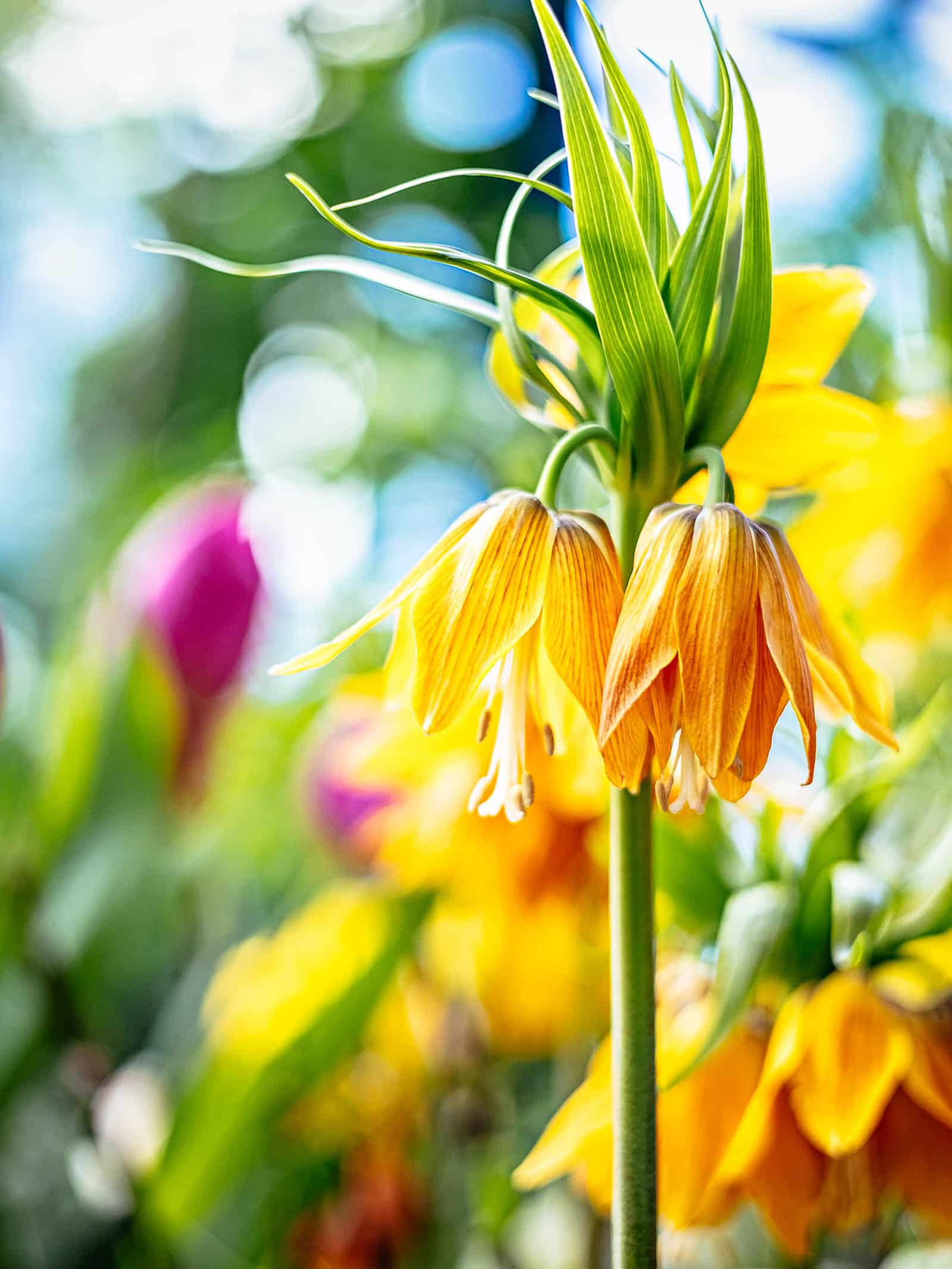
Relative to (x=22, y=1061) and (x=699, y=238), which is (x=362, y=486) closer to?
(x=22, y=1061)

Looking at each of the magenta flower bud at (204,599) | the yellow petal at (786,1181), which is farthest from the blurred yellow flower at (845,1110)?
the magenta flower bud at (204,599)

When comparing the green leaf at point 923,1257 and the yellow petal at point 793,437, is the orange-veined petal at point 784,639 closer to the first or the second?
the yellow petal at point 793,437

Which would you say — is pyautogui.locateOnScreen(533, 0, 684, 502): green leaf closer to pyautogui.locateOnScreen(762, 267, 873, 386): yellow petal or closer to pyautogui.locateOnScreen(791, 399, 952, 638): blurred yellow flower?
pyautogui.locateOnScreen(762, 267, 873, 386): yellow petal

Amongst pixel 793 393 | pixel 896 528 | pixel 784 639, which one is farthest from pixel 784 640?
pixel 896 528

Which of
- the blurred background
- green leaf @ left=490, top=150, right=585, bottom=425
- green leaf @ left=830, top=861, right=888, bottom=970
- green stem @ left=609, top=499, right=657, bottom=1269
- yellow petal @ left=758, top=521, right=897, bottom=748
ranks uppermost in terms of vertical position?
green leaf @ left=490, top=150, right=585, bottom=425

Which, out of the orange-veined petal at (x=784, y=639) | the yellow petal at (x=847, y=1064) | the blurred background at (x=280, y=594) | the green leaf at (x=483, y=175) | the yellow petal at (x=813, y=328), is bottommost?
the blurred background at (x=280, y=594)

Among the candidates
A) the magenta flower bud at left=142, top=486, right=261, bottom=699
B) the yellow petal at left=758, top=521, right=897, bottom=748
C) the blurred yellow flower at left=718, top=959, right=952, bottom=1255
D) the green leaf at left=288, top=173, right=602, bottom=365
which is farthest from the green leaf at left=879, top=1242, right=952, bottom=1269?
the magenta flower bud at left=142, top=486, right=261, bottom=699
